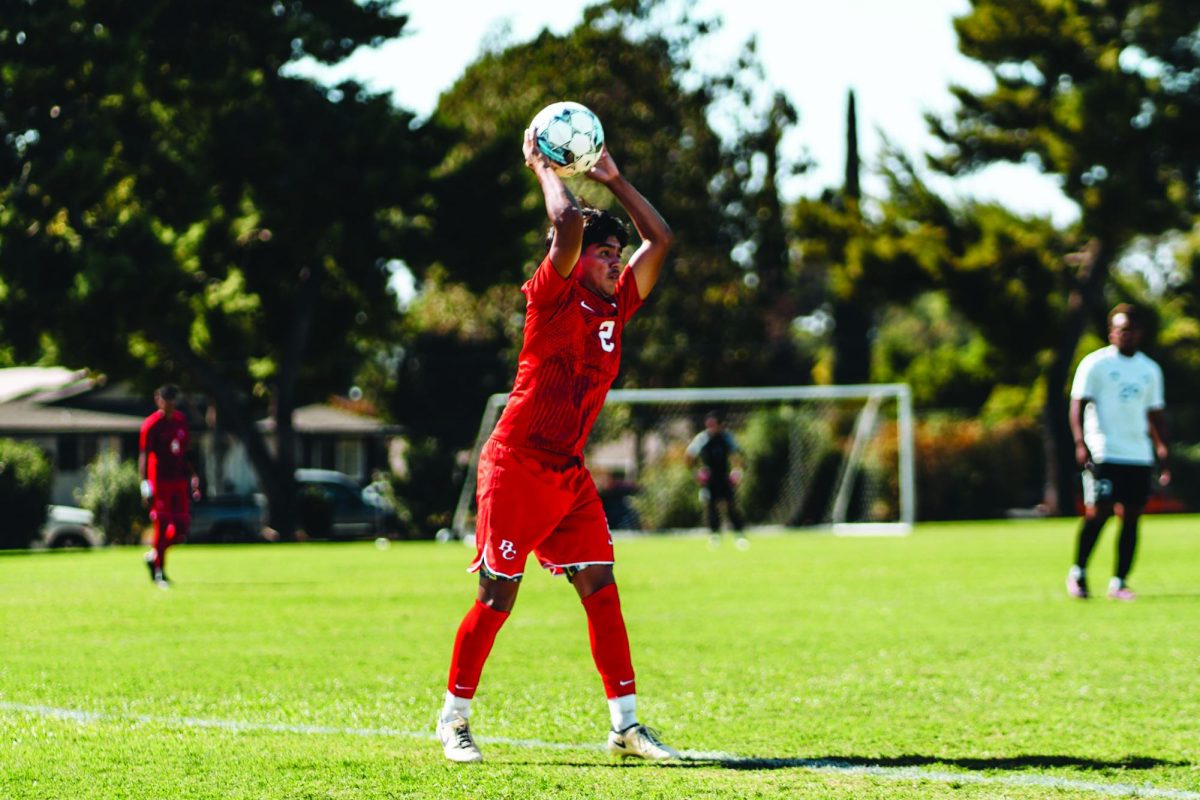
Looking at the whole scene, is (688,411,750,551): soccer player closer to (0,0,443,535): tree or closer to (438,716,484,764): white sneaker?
(0,0,443,535): tree

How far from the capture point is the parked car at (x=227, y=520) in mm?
36188

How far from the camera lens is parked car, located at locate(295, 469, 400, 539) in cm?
3591

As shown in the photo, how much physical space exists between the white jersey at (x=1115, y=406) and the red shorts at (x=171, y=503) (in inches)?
359

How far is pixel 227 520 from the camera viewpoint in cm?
3653

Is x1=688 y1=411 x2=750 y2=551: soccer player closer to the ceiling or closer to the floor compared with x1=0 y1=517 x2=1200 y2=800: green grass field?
closer to the ceiling

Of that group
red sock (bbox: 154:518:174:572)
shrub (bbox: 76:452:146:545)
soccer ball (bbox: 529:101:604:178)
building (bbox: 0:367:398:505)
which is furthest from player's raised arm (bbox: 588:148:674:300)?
building (bbox: 0:367:398:505)

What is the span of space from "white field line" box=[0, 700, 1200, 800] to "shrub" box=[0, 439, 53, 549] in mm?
23960

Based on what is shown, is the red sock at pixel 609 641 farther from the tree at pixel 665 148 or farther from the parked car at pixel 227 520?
the tree at pixel 665 148

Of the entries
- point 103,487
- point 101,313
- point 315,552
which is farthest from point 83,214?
point 315,552

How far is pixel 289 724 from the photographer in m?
6.81

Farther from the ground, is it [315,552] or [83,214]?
[83,214]

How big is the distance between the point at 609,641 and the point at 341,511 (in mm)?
36007

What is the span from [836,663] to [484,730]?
297 cm

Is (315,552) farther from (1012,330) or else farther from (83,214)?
(1012,330)
